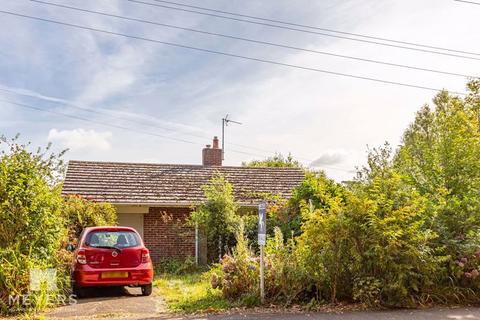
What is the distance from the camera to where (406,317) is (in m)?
8.03

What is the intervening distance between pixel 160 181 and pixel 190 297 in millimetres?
11275

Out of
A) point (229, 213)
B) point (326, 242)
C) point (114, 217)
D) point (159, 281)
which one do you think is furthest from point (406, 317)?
point (114, 217)

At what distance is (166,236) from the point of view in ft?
62.0

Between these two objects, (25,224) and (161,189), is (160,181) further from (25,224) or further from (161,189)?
(25,224)

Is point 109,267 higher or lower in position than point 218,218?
lower

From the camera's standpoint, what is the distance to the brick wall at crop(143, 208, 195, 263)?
18.7 meters

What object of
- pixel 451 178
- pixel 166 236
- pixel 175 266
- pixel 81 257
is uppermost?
pixel 451 178

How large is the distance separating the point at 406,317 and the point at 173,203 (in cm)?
1236

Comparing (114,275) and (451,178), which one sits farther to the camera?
(451,178)

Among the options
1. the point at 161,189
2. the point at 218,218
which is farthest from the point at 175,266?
the point at 161,189

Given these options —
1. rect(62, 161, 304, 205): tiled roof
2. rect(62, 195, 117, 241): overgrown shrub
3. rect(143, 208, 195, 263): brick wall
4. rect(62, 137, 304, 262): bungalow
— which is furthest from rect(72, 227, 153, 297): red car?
rect(62, 161, 304, 205): tiled roof

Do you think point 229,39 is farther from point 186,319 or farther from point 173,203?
point 186,319

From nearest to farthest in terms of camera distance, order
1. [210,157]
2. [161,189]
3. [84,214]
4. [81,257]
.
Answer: [81,257] → [84,214] → [161,189] → [210,157]

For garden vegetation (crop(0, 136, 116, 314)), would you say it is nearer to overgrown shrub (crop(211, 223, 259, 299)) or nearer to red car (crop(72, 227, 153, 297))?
red car (crop(72, 227, 153, 297))
